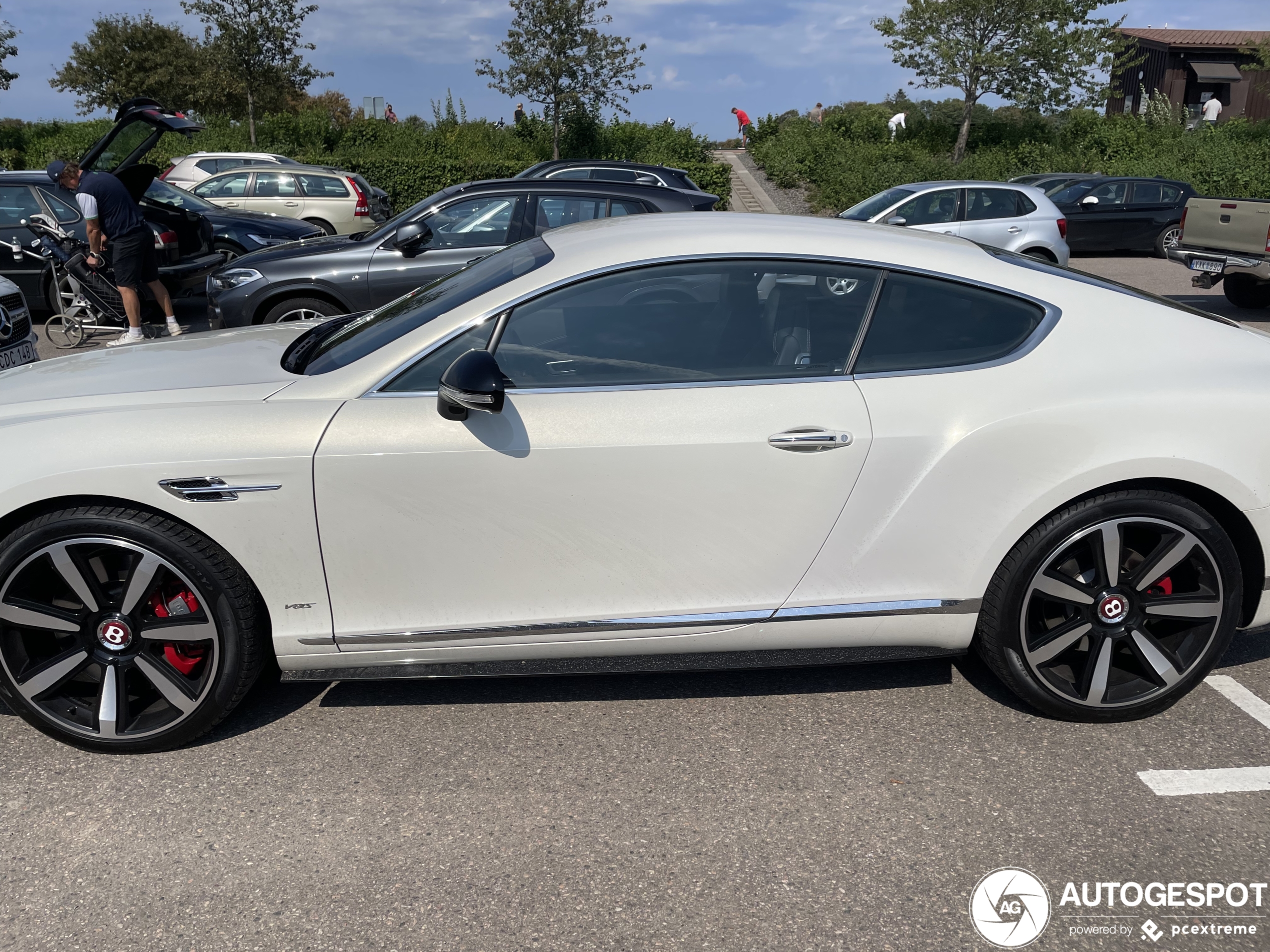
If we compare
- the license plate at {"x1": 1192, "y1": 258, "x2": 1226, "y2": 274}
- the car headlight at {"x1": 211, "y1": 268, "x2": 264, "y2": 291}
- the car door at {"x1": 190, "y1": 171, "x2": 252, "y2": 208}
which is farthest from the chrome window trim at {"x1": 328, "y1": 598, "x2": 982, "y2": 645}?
the car door at {"x1": 190, "y1": 171, "x2": 252, "y2": 208}

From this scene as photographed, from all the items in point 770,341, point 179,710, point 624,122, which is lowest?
point 179,710

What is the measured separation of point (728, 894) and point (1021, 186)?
13115 millimetres

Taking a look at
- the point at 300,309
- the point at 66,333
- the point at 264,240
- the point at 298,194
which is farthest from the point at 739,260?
the point at 298,194

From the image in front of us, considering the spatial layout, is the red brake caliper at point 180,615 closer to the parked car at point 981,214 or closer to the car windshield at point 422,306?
the car windshield at point 422,306

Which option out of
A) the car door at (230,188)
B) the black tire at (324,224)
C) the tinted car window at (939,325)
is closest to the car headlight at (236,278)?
the tinted car window at (939,325)

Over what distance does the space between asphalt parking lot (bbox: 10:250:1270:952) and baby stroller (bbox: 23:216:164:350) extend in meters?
7.46

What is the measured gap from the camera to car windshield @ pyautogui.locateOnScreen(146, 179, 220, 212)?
1189 centimetres

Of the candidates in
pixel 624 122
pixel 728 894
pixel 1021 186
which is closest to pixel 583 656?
pixel 728 894

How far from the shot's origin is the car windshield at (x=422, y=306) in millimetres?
3133

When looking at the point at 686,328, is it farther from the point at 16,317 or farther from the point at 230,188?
the point at 230,188

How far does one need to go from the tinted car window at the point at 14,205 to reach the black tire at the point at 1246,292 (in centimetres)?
1345

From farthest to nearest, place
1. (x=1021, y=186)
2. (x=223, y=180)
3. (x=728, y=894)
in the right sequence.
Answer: (x=223, y=180), (x=1021, y=186), (x=728, y=894)

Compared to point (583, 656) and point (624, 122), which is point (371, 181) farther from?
point (583, 656)

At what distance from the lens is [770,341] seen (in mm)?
3047
